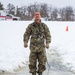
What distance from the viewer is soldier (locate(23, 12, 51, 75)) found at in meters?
7.91

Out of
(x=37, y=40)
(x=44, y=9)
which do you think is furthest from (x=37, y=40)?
(x=44, y=9)

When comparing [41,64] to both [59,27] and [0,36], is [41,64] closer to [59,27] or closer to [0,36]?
[0,36]

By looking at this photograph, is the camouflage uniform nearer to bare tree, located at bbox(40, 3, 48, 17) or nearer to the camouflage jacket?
the camouflage jacket

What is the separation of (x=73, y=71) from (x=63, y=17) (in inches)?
2499

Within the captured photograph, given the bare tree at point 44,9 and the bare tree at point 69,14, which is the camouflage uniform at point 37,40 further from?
the bare tree at point 44,9

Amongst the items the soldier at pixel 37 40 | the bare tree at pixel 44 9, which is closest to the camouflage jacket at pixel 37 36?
the soldier at pixel 37 40

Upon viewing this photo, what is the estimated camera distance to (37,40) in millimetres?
7895

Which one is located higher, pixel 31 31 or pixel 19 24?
pixel 31 31

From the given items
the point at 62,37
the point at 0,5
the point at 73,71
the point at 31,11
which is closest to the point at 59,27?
the point at 62,37

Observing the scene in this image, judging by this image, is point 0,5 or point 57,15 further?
point 0,5

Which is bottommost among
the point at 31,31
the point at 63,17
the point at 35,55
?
the point at 63,17

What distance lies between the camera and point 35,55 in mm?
8000

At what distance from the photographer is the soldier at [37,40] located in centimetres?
791

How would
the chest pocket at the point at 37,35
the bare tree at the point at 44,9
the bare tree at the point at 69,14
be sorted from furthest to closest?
the bare tree at the point at 44,9, the bare tree at the point at 69,14, the chest pocket at the point at 37,35
